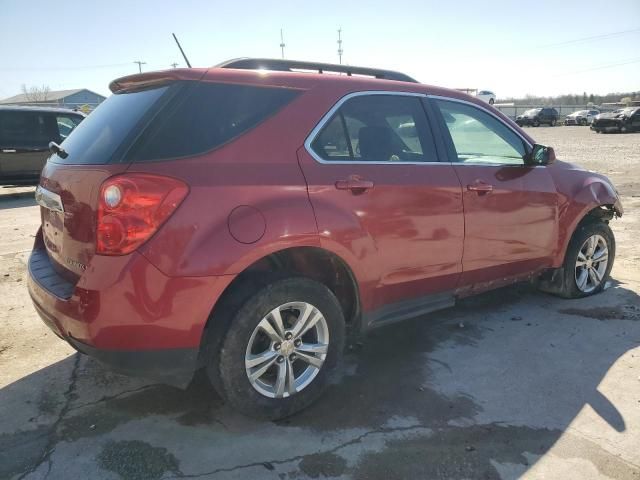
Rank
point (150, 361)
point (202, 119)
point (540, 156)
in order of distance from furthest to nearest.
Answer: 1. point (540, 156)
2. point (202, 119)
3. point (150, 361)

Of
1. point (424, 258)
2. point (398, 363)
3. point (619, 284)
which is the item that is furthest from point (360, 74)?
point (619, 284)

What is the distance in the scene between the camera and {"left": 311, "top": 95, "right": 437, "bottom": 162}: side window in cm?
299

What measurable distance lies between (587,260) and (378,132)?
271 centimetres

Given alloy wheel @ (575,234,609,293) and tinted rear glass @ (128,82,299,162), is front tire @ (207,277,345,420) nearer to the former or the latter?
tinted rear glass @ (128,82,299,162)

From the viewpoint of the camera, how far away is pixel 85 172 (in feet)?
8.45

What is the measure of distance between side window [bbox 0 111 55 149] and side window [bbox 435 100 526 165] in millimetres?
10192

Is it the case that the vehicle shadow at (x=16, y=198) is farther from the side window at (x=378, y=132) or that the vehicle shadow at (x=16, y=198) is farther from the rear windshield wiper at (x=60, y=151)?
the side window at (x=378, y=132)

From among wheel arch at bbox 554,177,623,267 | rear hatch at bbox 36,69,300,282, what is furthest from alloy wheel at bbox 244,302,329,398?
wheel arch at bbox 554,177,623,267

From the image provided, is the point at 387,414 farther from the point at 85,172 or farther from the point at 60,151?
the point at 60,151

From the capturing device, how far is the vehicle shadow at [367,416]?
2.50 meters

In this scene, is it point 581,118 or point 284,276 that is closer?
point 284,276

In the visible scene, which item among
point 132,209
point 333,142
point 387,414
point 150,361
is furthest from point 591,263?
point 132,209

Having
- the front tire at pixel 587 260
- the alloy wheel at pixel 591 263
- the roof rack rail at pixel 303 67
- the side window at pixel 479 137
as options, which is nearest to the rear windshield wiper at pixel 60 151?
the roof rack rail at pixel 303 67

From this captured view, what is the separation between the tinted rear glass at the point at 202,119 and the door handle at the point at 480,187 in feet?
4.95
